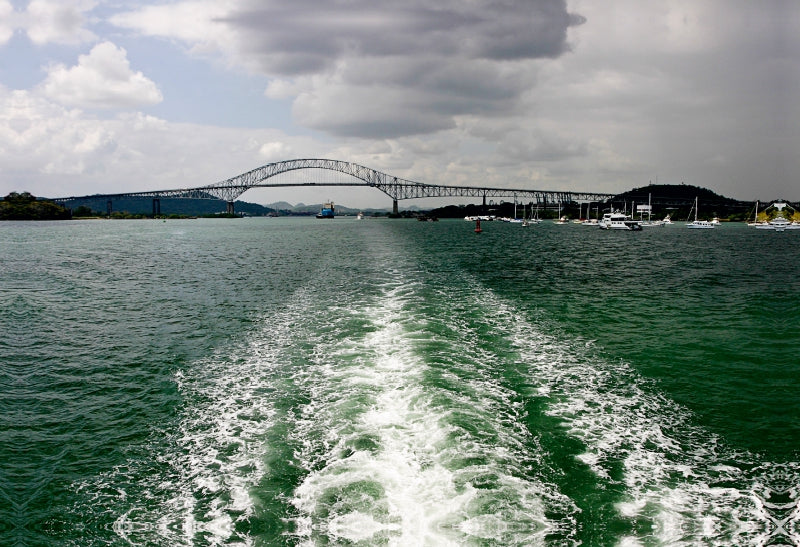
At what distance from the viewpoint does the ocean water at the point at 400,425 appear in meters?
5.45

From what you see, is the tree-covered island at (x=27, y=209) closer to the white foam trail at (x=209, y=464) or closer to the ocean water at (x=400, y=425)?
the ocean water at (x=400, y=425)

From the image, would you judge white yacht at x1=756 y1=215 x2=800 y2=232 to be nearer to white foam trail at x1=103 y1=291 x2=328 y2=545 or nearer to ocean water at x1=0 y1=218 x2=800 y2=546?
ocean water at x1=0 y1=218 x2=800 y2=546

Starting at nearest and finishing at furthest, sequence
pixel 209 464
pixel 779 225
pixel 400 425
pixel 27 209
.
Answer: pixel 209 464 → pixel 400 425 → pixel 779 225 → pixel 27 209

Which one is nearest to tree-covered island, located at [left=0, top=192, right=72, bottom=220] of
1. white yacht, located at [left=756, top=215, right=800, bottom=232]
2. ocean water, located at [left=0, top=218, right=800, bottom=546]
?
ocean water, located at [left=0, top=218, right=800, bottom=546]

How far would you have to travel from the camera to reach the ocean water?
545 cm

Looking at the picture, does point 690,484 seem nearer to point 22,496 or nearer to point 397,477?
point 397,477

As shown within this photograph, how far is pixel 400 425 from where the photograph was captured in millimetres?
7781

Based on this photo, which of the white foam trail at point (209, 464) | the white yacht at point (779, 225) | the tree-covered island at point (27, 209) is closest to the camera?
the white foam trail at point (209, 464)

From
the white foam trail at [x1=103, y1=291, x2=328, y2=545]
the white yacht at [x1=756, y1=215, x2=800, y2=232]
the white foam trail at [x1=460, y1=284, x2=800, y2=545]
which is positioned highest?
the white yacht at [x1=756, y1=215, x2=800, y2=232]

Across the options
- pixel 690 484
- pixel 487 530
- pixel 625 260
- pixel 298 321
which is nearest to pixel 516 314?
pixel 298 321

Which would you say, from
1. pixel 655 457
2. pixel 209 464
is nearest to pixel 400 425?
pixel 209 464

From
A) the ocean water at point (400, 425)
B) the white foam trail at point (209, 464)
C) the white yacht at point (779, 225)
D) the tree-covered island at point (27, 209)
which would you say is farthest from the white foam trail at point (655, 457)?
the tree-covered island at point (27, 209)

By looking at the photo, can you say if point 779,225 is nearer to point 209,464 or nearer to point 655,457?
point 655,457

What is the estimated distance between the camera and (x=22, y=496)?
614cm
